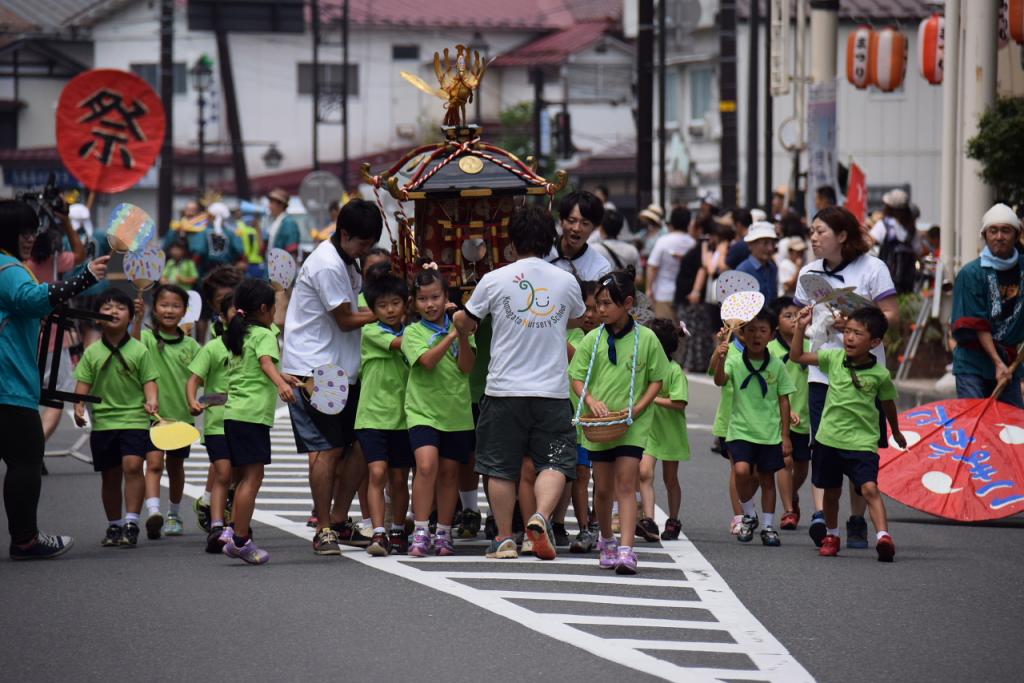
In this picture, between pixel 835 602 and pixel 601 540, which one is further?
pixel 601 540

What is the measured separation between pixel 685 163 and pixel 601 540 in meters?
48.6

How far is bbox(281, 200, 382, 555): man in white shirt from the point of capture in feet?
31.3

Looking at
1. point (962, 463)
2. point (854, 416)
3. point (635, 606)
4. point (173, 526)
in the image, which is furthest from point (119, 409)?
point (962, 463)

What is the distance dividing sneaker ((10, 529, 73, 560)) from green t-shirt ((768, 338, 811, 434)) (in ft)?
14.5

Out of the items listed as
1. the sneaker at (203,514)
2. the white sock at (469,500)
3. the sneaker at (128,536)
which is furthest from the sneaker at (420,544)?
the sneaker at (128,536)

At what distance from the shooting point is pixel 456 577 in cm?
889

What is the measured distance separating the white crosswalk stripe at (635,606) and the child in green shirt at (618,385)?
0.36 metres

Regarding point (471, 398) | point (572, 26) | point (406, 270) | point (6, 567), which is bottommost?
point (6, 567)

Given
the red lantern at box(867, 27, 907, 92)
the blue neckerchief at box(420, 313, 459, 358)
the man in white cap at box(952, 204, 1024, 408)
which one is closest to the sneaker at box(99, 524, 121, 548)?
the blue neckerchief at box(420, 313, 459, 358)

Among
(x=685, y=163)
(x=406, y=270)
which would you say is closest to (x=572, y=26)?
(x=685, y=163)

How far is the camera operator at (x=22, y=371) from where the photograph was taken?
30.6 feet

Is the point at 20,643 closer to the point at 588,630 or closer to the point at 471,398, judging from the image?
the point at 588,630

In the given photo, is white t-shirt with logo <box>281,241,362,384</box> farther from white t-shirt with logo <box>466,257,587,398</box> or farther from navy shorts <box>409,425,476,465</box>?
white t-shirt with logo <box>466,257,587,398</box>

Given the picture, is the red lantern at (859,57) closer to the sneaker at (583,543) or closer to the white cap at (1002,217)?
the white cap at (1002,217)
